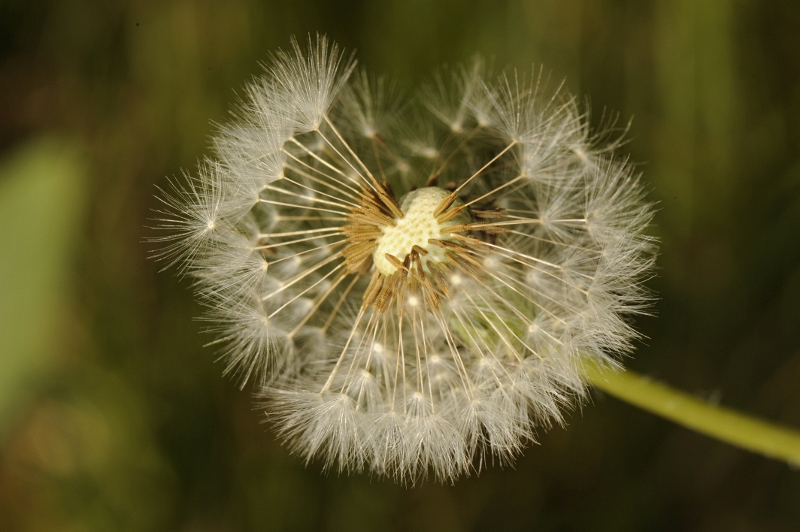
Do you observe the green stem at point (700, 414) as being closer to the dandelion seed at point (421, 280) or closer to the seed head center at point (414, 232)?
the dandelion seed at point (421, 280)

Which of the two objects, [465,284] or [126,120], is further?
[126,120]

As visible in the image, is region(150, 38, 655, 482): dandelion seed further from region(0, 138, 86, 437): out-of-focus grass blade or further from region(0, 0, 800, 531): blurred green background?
region(0, 0, 800, 531): blurred green background

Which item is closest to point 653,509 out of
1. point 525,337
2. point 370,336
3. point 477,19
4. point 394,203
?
point 525,337

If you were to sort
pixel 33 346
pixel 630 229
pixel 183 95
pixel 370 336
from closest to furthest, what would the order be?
pixel 630 229 → pixel 370 336 → pixel 33 346 → pixel 183 95

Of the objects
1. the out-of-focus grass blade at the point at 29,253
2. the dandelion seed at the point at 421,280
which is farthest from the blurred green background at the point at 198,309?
the dandelion seed at the point at 421,280

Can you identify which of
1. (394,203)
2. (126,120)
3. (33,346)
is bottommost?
(33,346)

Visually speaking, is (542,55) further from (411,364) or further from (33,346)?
(33,346)

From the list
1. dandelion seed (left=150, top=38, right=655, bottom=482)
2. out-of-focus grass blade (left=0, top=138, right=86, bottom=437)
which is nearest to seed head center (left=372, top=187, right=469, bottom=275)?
dandelion seed (left=150, top=38, right=655, bottom=482)

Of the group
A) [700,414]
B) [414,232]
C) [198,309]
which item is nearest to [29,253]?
[198,309]
